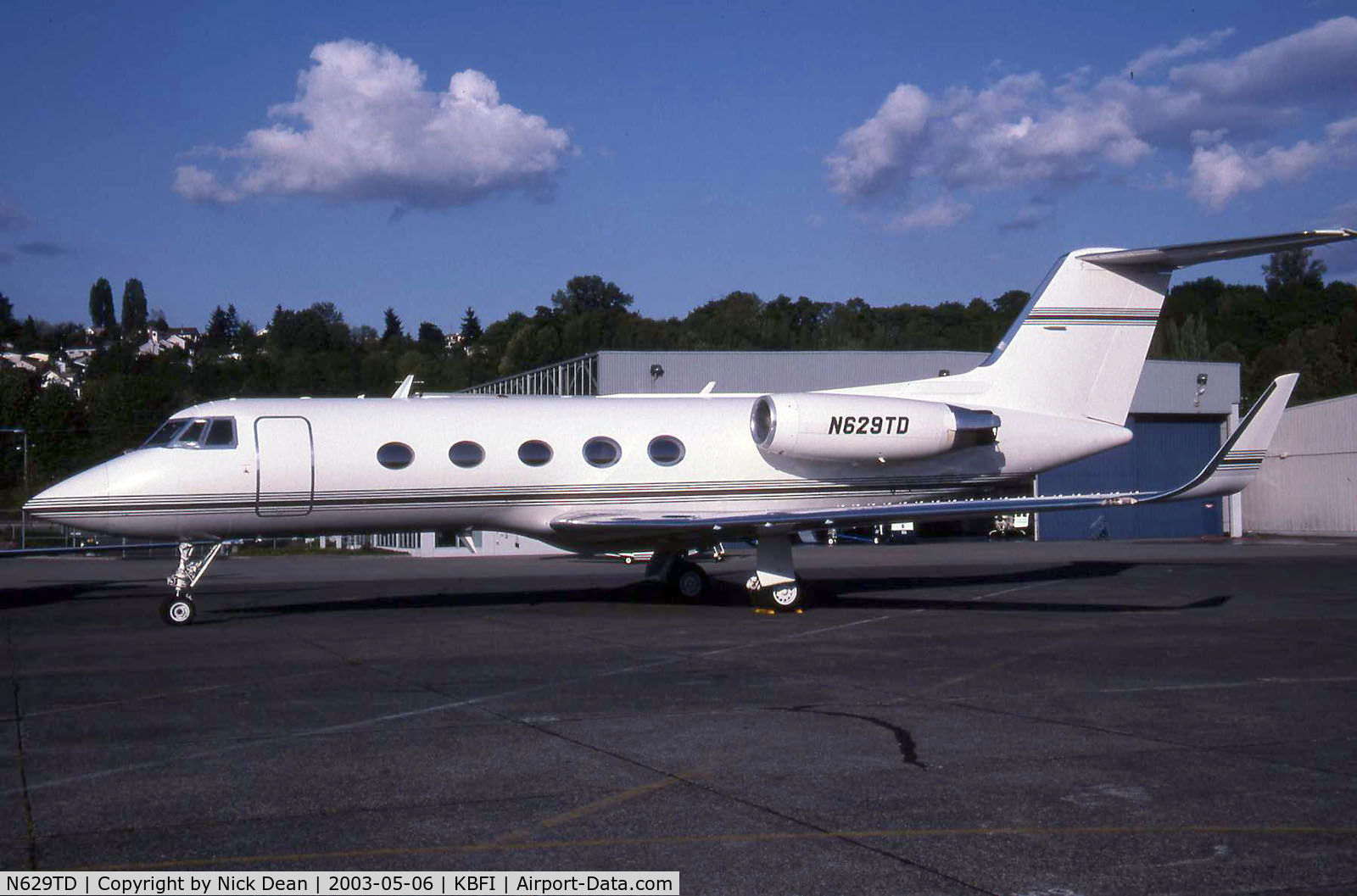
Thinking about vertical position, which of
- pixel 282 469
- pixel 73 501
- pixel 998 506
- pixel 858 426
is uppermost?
pixel 858 426

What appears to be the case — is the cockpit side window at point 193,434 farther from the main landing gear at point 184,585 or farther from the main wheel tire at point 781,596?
the main wheel tire at point 781,596

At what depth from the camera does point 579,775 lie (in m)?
7.32

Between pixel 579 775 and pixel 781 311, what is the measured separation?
337ft

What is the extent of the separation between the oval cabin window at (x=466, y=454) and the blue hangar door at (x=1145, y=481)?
106ft

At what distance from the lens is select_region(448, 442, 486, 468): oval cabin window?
671 inches

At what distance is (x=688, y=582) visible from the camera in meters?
18.8

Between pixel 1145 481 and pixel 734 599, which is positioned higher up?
pixel 1145 481

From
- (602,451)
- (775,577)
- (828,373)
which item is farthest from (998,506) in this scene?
(828,373)

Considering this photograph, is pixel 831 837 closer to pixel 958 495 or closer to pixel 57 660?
pixel 57 660

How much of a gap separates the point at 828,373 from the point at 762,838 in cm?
3695

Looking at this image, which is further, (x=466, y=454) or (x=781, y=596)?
(x=466, y=454)

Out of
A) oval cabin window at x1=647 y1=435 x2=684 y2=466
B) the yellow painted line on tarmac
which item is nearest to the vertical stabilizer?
oval cabin window at x1=647 y1=435 x2=684 y2=466

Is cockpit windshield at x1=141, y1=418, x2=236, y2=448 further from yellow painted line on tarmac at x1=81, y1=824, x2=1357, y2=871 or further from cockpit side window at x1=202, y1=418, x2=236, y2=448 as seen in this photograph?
yellow painted line on tarmac at x1=81, y1=824, x2=1357, y2=871

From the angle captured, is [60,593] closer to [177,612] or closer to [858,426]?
[177,612]
